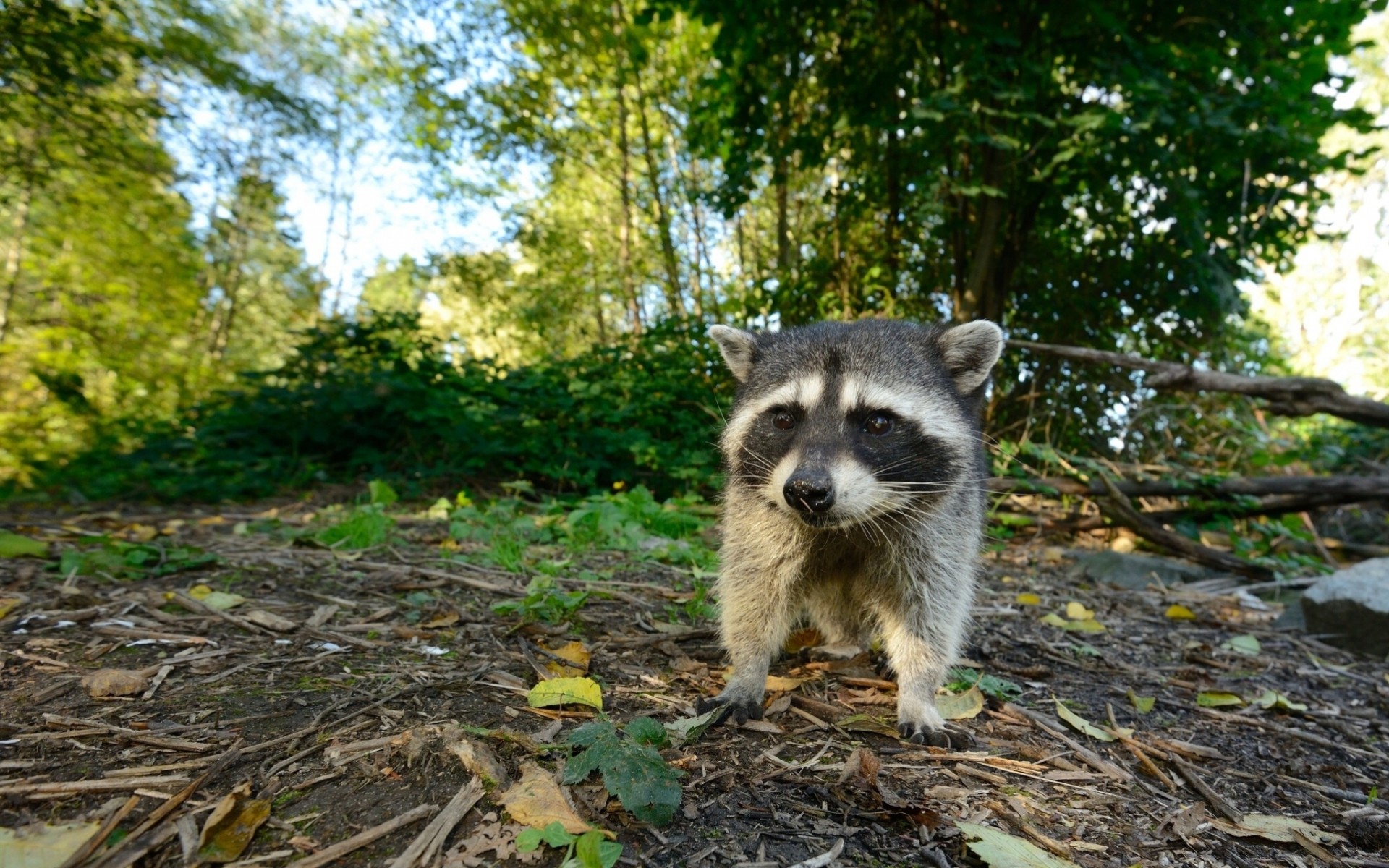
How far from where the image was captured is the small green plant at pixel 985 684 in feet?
10.7

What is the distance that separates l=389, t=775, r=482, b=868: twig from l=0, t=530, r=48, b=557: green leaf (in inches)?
131

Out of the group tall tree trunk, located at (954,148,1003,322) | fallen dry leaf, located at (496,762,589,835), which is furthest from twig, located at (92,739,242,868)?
tall tree trunk, located at (954,148,1003,322)

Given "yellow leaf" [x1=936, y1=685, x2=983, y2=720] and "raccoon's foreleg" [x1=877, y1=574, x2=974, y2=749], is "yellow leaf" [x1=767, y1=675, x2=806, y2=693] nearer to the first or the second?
"raccoon's foreleg" [x1=877, y1=574, x2=974, y2=749]

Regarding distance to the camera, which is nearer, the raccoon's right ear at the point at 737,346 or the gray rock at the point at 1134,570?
the raccoon's right ear at the point at 737,346

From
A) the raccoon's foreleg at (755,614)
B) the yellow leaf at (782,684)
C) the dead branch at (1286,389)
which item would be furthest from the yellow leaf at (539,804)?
the dead branch at (1286,389)

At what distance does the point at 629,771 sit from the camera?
6.45 ft

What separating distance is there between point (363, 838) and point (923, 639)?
2.21m

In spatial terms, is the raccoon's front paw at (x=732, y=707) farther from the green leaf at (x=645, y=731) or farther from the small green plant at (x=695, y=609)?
the small green plant at (x=695, y=609)

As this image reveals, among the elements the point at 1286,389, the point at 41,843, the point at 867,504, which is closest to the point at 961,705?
the point at 867,504

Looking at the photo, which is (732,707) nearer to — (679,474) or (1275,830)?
(1275,830)

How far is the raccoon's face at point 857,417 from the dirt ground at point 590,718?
3.03ft

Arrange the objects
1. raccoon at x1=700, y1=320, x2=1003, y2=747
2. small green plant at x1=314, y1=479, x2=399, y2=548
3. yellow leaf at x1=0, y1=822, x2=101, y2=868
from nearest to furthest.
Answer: yellow leaf at x1=0, y1=822, x2=101, y2=868 → raccoon at x1=700, y1=320, x2=1003, y2=747 → small green plant at x1=314, y1=479, x2=399, y2=548

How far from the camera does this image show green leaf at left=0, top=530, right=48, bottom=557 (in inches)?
144

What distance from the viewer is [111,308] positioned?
10617 millimetres
